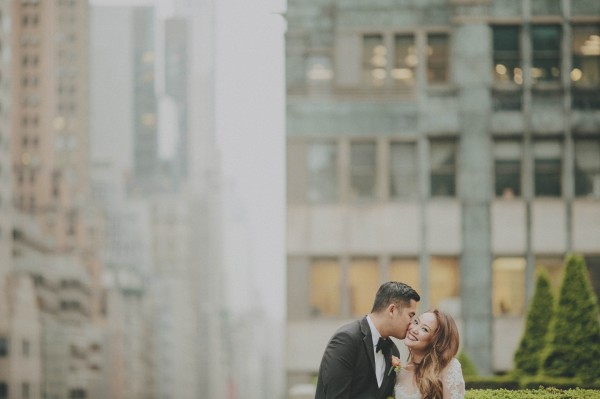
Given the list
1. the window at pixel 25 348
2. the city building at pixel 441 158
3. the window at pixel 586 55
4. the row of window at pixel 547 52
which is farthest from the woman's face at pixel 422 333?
the window at pixel 25 348

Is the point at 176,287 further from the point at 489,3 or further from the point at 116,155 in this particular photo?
the point at 489,3

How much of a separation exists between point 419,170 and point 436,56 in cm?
380

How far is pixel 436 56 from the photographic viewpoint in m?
30.7

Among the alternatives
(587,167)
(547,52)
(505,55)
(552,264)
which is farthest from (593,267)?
(505,55)

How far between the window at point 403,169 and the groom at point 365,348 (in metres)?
22.6

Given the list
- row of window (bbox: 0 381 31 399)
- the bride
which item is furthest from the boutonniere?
row of window (bbox: 0 381 31 399)

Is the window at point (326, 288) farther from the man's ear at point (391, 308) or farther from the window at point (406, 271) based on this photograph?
the man's ear at point (391, 308)

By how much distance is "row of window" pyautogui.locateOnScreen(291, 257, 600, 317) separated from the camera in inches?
1171

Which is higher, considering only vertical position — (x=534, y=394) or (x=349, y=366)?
(x=349, y=366)

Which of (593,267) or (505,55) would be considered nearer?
(593,267)

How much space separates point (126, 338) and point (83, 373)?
12.6m

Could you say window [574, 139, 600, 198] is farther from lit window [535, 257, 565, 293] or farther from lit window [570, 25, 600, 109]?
lit window [535, 257, 565, 293]

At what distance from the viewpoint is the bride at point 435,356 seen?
26.4 ft

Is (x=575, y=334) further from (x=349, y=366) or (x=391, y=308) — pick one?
(x=349, y=366)
